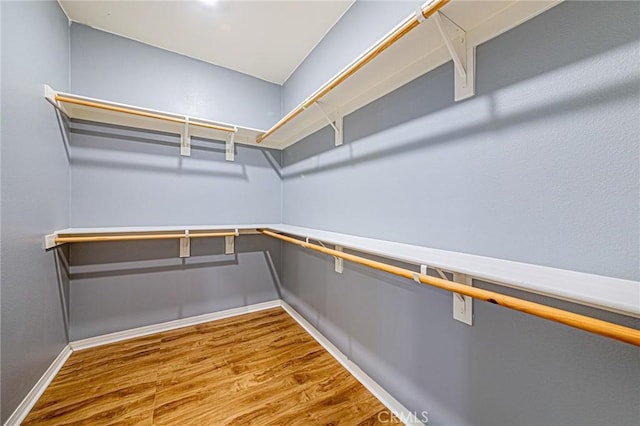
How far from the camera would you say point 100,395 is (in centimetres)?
134

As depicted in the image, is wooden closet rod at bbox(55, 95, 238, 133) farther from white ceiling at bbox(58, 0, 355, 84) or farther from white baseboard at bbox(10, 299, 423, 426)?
white baseboard at bbox(10, 299, 423, 426)

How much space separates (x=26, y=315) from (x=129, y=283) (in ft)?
2.33

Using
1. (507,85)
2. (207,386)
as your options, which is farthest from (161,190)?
(507,85)

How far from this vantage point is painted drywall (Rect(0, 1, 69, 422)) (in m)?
1.10

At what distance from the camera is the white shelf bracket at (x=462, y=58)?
2.98 ft

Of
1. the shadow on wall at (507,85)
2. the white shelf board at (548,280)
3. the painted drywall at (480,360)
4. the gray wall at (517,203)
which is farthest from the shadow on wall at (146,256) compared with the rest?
the white shelf board at (548,280)

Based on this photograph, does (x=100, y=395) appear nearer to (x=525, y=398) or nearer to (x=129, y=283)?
(x=129, y=283)

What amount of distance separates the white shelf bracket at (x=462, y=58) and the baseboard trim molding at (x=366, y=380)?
4.93ft

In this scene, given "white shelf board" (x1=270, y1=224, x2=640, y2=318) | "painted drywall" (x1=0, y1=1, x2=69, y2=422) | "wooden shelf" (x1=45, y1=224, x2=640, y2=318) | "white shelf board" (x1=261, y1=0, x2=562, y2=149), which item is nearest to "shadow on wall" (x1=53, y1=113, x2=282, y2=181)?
"painted drywall" (x1=0, y1=1, x2=69, y2=422)

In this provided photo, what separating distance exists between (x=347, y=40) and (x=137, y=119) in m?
1.72

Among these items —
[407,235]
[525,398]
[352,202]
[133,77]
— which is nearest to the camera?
[525,398]

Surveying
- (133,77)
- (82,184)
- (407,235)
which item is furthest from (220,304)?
(133,77)

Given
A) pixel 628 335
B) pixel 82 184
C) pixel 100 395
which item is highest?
pixel 82 184

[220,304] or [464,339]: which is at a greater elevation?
[464,339]
